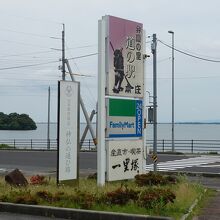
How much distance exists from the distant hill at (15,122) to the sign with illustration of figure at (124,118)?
3141 inches

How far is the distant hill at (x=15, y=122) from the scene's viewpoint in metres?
92.3

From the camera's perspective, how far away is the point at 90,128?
125ft

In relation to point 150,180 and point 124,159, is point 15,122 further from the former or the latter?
point 150,180

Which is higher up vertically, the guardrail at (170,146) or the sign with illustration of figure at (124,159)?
the sign with illustration of figure at (124,159)

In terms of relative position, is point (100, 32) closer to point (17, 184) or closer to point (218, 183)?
point (17, 184)

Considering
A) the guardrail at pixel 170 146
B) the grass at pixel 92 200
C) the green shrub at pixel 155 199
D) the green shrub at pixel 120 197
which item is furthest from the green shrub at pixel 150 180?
the guardrail at pixel 170 146

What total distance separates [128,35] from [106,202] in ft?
19.3

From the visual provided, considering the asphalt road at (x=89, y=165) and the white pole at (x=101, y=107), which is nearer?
the white pole at (x=101, y=107)

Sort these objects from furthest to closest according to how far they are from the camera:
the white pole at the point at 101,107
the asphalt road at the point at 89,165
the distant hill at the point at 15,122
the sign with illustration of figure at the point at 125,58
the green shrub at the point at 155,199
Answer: the distant hill at the point at 15,122
the asphalt road at the point at 89,165
the sign with illustration of figure at the point at 125,58
the white pole at the point at 101,107
the green shrub at the point at 155,199

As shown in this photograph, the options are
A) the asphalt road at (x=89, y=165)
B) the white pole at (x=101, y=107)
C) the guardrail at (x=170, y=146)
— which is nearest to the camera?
the white pole at (x=101, y=107)

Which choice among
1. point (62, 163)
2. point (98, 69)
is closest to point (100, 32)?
point (98, 69)

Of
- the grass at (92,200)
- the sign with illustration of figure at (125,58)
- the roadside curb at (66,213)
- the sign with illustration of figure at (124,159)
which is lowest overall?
the roadside curb at (66,213)

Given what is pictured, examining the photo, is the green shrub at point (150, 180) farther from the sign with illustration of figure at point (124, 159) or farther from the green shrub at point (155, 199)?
the green shrub at point (155, 199)

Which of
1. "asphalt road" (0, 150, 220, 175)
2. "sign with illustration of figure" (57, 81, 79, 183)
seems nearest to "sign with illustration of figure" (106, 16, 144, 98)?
"sign with illustration of figure" (57, 81, 79, 183)
